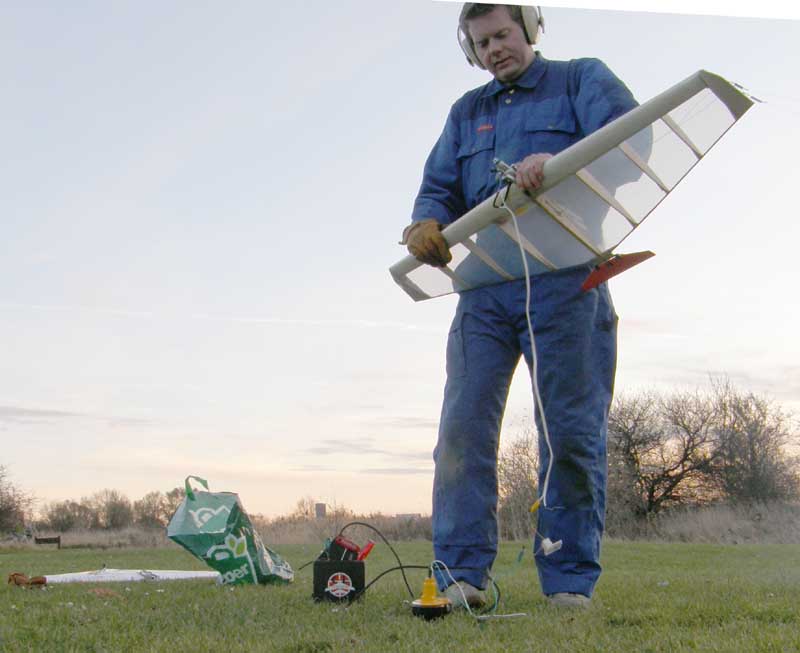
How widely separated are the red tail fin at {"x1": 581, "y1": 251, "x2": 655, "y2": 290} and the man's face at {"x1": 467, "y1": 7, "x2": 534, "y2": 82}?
28.2 inches

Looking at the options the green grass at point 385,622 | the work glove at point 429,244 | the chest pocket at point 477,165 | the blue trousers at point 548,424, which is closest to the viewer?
the green grass at point 385,622

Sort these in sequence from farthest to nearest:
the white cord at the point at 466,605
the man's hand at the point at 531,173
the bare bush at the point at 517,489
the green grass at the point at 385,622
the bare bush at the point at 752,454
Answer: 1. the bare bush at the point at 752,454
2. the bare bush at the point at 517,489
3. the man's hand at the point at 531,173
4. the white cord at the point at 466,605
5. the green grass at the point at 385,622

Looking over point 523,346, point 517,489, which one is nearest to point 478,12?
point 523,346

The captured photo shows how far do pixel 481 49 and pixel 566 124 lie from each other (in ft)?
1.30

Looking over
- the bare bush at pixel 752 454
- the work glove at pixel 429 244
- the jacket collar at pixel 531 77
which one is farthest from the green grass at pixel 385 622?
the bare bush at pixel 752 454

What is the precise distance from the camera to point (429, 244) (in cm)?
247

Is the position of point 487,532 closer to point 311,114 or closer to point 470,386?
point 470,386

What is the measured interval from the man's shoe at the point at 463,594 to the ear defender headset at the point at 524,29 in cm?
167

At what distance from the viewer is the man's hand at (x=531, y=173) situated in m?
2.22

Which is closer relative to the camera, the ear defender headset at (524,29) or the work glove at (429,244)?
the work glove at (429,244)

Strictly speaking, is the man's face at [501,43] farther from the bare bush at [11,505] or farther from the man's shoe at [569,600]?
the bare bush at [11,505]

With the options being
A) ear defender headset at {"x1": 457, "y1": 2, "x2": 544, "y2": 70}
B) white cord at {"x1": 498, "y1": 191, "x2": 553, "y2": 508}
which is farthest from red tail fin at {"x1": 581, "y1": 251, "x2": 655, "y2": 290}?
ear defender headset at {"x1": 457, "y1": 2, "x2": 544, "y2": 70}

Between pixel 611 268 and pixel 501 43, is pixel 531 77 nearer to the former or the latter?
pixel 501 43

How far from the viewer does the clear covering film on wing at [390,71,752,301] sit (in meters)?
2.14
